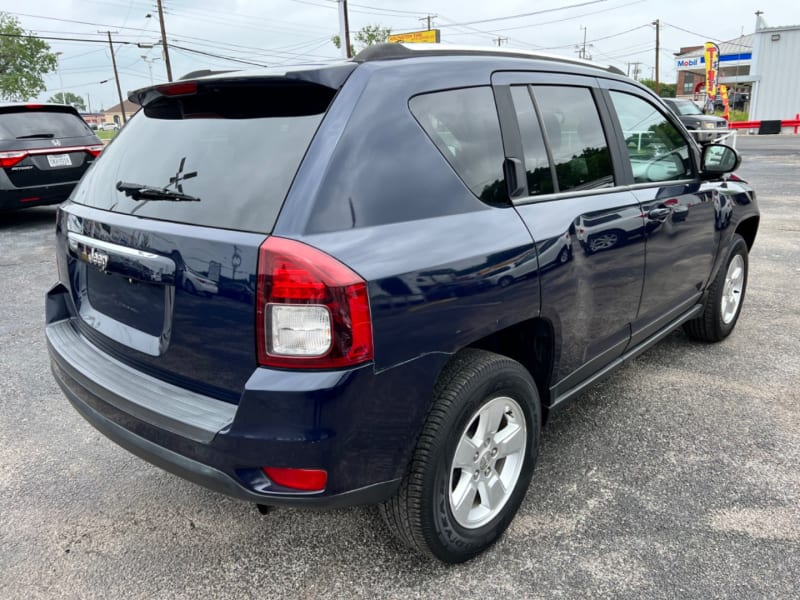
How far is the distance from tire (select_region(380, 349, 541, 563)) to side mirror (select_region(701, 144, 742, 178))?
2.08 m

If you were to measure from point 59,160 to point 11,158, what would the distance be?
1.87 ft

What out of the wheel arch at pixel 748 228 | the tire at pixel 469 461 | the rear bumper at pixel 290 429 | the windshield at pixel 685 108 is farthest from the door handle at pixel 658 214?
the windshield at pixel 685 108

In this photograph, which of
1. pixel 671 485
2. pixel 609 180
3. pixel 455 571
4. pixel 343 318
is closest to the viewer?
pixel 343 318

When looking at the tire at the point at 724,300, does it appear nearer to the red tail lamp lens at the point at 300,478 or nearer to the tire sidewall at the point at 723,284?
the tire sidewall at the point at 723,284

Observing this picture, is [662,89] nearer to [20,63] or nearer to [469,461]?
[20,63]

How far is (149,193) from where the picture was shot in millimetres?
2164

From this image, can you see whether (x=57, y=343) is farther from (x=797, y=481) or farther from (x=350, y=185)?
(x=797, y=481)

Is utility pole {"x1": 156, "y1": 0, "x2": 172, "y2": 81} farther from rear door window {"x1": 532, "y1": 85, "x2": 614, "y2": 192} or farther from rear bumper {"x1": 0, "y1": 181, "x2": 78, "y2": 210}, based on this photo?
rear door window {"x1": 532, "y1": 85, "x2": 614, "y2": 192}

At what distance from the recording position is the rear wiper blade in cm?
205

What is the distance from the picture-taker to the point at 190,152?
7.16 ft

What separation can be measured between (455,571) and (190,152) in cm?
174

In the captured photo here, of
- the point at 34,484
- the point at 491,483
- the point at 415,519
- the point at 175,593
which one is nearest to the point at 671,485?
the point at 491,483

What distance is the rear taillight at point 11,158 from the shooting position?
7.89 meters

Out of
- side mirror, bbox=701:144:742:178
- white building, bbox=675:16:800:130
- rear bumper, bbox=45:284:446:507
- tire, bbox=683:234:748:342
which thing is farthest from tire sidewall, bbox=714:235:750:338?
white building, bbox=675:16:800:130
